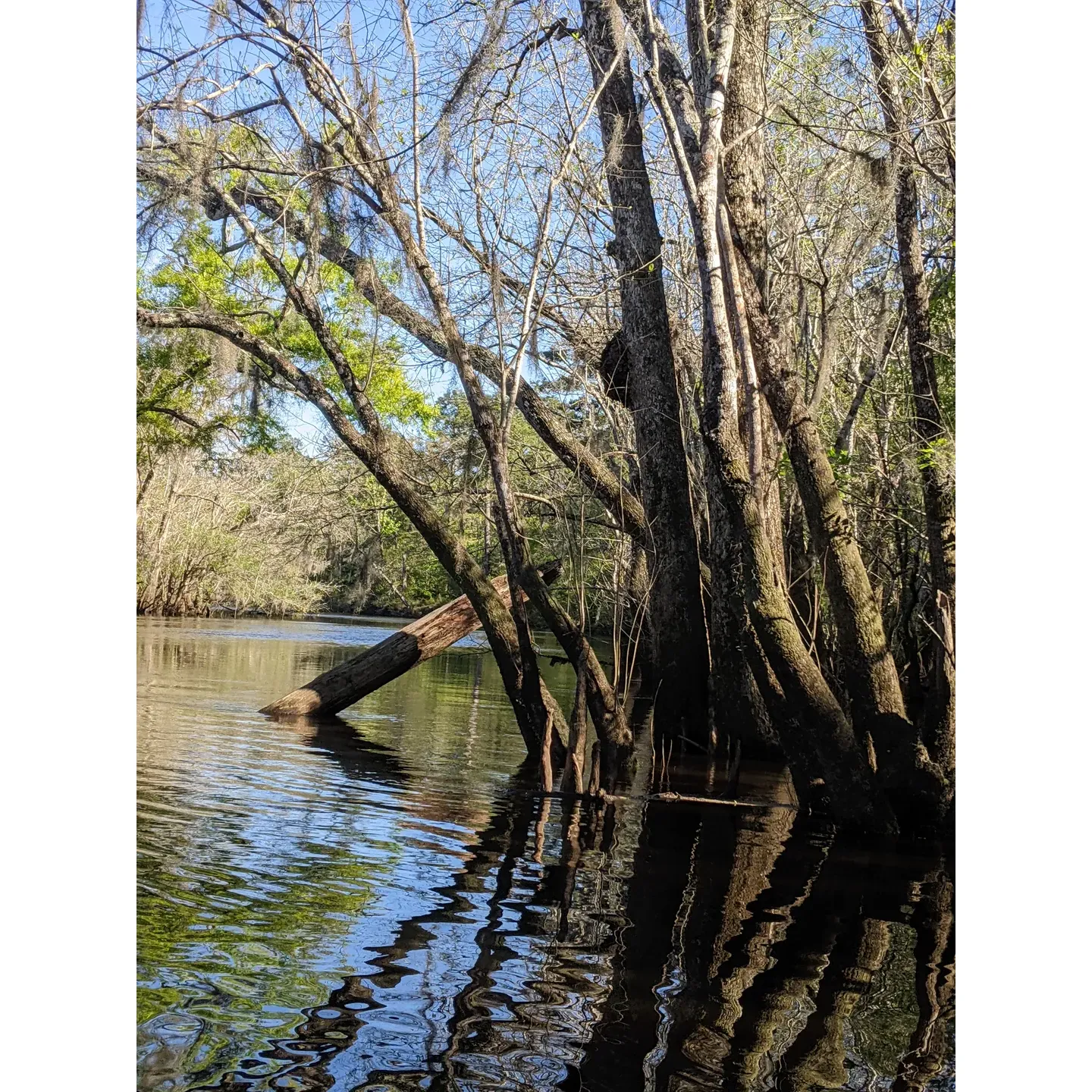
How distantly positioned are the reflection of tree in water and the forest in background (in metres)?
0.90

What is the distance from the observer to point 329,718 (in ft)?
27.7

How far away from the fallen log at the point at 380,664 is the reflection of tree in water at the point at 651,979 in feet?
11.4

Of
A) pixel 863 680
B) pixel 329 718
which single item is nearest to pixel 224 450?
pixel 329 718

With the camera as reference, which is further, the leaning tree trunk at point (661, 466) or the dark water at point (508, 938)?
the leaning tree trunk at point (661, 466)

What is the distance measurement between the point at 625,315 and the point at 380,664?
2.97 meters

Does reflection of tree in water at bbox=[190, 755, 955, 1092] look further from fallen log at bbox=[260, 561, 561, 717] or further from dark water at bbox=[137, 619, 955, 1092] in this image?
fallen log at bbox=[260, 561, 561, 717]

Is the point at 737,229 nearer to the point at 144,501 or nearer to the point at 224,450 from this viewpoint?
the point at 224,450

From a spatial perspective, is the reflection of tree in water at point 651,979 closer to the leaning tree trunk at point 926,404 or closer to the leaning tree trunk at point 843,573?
the leaning tree trunk at point 843,573

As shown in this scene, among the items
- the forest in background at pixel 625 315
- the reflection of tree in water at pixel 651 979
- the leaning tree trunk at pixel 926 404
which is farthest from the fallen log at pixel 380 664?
the leaning tree trunk at pixel 926 404

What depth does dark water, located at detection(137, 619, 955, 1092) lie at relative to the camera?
265cm

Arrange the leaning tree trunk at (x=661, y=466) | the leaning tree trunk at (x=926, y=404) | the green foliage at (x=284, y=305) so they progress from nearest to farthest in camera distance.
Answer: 1. the leaning tree trunk at (x=926, y=404)
2. the leaning tree trunk at (x=661, y=466)
3. the green foliage at (x=284, y=305)

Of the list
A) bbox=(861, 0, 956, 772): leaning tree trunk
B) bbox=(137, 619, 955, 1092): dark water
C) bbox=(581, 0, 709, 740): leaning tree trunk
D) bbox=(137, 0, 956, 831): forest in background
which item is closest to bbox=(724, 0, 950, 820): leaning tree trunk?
bbox=(137, 0, 956, 831): forest in background

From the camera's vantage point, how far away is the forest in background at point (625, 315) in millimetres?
5105
